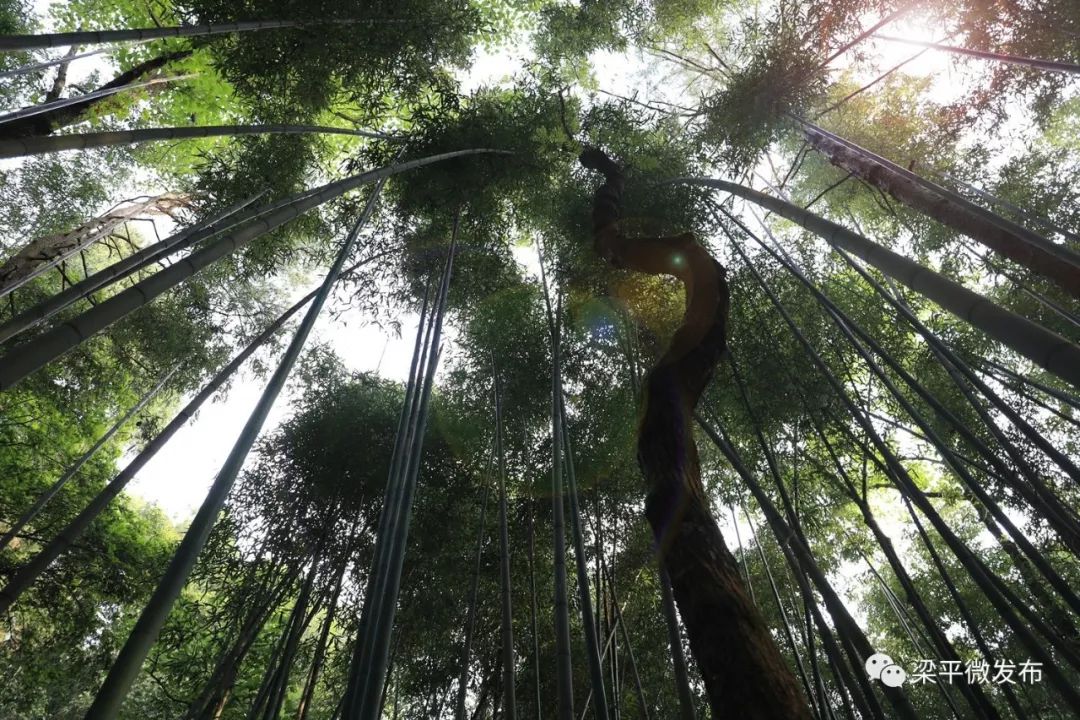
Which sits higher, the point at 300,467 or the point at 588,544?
the point at 300,467

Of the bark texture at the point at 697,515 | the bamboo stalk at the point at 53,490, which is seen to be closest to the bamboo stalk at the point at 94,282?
the bamboo stalk at the point at 53,490

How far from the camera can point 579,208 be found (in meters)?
4.13

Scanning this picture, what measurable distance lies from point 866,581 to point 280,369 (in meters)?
7.88

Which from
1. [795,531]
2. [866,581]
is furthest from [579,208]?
[866,581]

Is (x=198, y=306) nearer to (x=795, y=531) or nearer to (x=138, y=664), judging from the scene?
(x=138, y=664)

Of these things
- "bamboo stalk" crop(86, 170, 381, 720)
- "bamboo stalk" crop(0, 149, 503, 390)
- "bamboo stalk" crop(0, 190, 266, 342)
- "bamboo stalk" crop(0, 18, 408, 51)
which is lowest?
"bamboo stalk" crop(86, 170, 381, 720)

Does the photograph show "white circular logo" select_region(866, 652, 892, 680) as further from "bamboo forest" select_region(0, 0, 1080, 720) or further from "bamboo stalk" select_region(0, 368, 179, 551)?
"bamboo stalk" select_region(0, 368, 179, 551)

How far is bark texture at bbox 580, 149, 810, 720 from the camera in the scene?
1.60 metres

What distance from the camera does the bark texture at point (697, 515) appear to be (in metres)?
1.60

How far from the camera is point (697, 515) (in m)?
2.09

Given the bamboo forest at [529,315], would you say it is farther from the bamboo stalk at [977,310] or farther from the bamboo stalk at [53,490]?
the bamboo stalk at [977,310]

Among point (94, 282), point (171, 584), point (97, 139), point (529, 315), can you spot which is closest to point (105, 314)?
point (171, 584)

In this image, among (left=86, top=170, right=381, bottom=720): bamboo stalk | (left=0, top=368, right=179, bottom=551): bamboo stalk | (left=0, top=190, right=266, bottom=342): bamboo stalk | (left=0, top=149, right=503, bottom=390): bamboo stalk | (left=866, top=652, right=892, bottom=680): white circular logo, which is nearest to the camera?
(left=86, top=170, right=381, bottom=720): bamboo stalk

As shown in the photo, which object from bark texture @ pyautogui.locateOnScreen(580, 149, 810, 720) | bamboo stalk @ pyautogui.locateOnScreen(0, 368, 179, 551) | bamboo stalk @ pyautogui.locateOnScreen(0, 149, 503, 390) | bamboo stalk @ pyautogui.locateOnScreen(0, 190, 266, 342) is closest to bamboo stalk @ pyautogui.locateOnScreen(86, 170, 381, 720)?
bamboo stalk @ pyautogui.locateOnScreen(0, 149, 503, 390)
